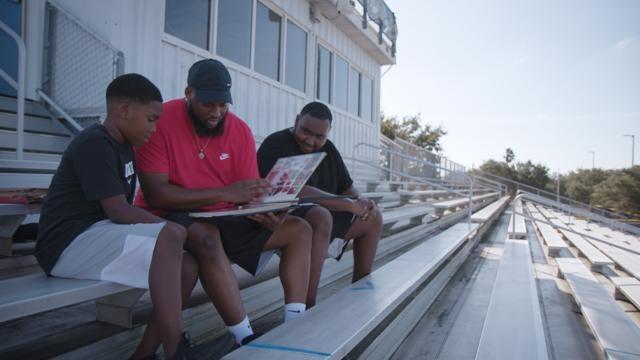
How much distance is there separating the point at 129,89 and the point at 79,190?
36cm

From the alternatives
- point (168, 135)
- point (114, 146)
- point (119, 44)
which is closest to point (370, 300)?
point (168, 135)

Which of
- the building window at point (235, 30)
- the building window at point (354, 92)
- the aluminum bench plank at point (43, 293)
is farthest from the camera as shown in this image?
the building window at point (354, 92)

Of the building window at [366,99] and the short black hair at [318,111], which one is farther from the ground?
the building window at [366,99]

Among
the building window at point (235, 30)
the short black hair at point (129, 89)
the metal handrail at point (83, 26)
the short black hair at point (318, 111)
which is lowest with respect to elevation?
the short black hair at point (129, 89)

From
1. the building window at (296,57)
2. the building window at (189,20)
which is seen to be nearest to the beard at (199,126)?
the building window at (189,20)

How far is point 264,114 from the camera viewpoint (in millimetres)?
5352

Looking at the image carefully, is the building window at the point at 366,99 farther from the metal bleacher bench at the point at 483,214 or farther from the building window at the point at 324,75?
the metal bleacher bench at the point at 483,214

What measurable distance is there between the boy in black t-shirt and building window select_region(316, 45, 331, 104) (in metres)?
5.60

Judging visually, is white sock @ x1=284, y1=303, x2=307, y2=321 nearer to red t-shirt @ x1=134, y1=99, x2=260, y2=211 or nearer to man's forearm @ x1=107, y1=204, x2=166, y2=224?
red t-shirt @ x1=134, y1=99, x2=260, y2=211

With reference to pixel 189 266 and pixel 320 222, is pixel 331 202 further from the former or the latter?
pixel 189 266

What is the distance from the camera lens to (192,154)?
5.49ft

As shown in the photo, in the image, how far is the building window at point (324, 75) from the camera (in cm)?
683

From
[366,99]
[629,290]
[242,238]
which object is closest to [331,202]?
[242,238]

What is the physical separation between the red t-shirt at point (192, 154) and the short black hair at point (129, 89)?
0.67 ft
